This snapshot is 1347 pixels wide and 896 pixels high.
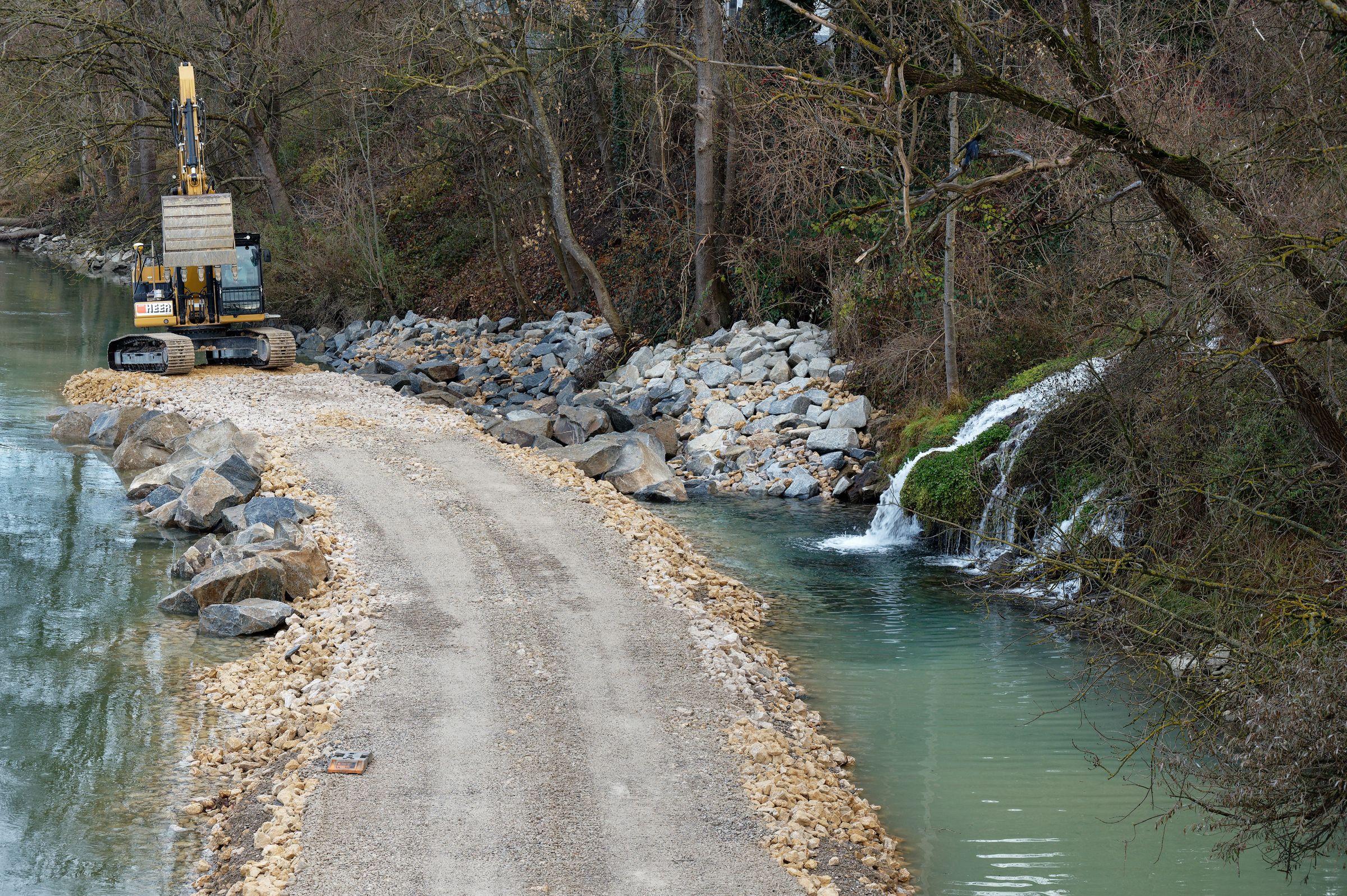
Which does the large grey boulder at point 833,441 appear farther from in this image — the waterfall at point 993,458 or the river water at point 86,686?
the river water at point 86,686

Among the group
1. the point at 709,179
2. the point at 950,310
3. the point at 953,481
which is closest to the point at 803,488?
the point at 953,481

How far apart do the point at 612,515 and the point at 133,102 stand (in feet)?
94.6

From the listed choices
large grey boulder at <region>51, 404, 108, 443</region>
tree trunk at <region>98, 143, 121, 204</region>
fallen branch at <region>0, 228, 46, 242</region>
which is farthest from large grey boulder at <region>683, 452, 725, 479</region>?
fallen branch at <region>0, 228, 46, 242</region>

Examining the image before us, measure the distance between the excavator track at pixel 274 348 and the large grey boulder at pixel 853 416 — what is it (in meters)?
11.0

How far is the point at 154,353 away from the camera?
23.1 metres

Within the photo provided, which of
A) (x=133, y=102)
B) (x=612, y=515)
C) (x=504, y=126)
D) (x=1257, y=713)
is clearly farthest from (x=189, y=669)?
(x=133, y=102)

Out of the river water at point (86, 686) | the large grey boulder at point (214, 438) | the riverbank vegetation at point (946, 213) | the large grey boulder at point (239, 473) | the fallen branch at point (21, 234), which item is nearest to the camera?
the riverbank vegetation at point (946, 213)

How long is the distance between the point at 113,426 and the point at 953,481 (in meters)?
13.0

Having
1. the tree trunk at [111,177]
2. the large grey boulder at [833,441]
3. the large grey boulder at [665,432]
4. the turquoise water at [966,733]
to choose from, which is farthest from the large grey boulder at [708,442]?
the tree trunk at [111,177]

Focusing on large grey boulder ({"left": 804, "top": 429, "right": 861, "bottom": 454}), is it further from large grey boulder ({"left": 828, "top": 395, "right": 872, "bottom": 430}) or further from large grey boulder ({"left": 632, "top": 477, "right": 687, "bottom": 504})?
large grey boulder ({"left": 632, "top": 477, "right": 687, "bottom": 504})

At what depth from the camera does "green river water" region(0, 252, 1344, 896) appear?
24.5 ft

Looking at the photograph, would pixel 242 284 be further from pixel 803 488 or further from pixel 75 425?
pixel 803 488

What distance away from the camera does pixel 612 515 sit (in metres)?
14.2

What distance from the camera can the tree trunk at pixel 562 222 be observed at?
78.2ft
